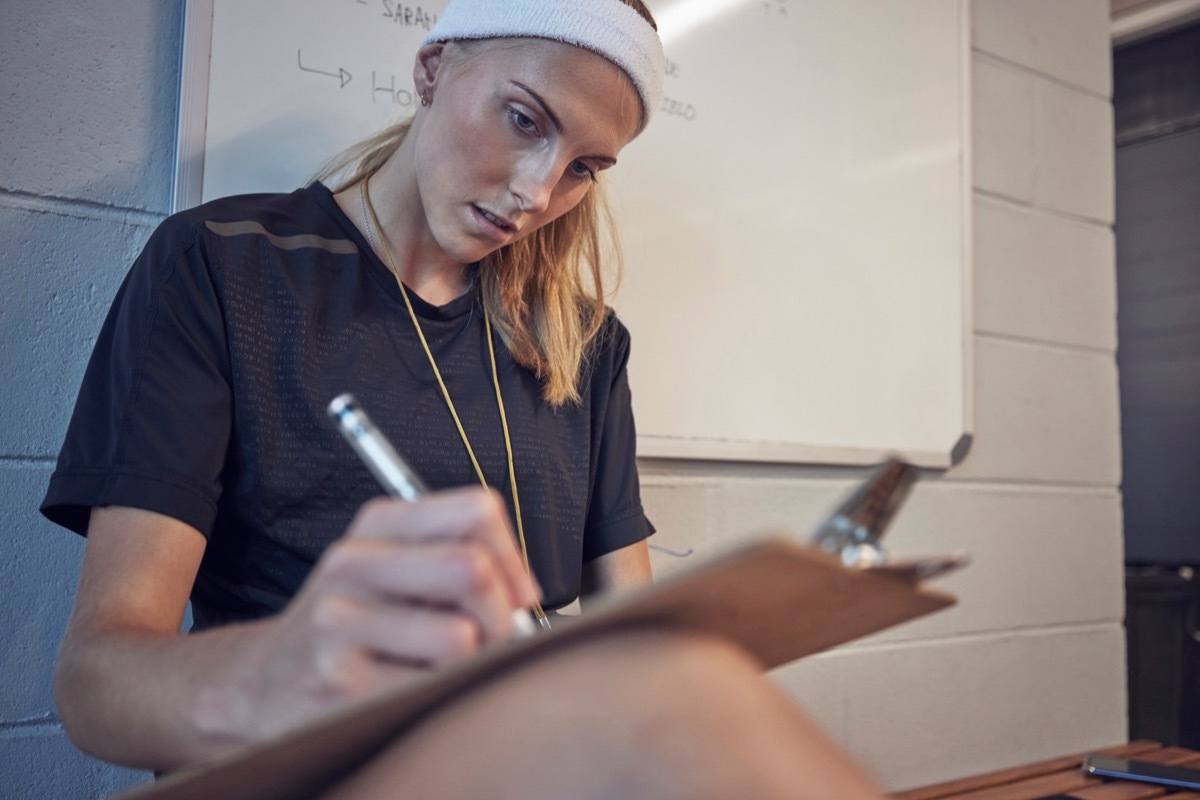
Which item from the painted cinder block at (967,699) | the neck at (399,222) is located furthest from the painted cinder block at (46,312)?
the painted cinder block at (967,699)

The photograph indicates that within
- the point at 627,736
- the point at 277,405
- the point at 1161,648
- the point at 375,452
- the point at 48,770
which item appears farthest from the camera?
the point at 1161,648

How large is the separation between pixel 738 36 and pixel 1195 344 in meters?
1.71

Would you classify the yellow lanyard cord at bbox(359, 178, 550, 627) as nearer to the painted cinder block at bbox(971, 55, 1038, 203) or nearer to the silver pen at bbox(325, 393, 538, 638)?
the silver pen at bbox(325, 393, 538, 638)

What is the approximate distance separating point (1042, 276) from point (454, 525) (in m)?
1.77

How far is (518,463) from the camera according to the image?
1.02 metres

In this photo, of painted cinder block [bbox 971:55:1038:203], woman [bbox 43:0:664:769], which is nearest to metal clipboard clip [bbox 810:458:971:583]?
woman [bbox 43:0:664:769]

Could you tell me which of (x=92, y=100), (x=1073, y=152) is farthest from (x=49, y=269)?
(x=1073, y=152)

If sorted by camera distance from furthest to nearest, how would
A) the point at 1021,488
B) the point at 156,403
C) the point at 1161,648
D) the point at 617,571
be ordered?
the point at 1161,648
the point at 1021,488
the point at 617,571
the point at 156,403

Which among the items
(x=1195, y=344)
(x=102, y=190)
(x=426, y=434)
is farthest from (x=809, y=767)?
(x=1195, y=344)

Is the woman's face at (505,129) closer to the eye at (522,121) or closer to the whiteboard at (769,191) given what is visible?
the eye at (522,121)

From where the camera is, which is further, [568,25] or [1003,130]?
[1003,130]

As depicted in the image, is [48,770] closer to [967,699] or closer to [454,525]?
[454,525]

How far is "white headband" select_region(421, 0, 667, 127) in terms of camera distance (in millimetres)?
903

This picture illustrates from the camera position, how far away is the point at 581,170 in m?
1.00
